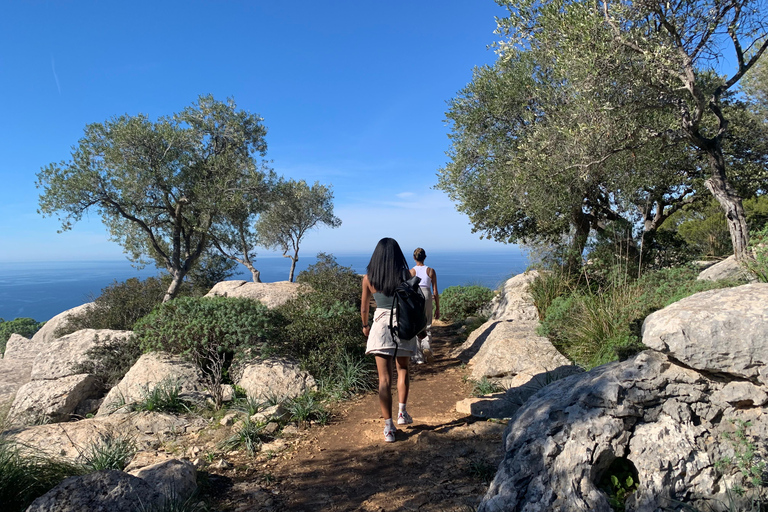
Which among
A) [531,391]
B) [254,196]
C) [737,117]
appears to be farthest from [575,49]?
[254,196]

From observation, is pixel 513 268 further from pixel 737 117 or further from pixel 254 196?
pixel 254 196

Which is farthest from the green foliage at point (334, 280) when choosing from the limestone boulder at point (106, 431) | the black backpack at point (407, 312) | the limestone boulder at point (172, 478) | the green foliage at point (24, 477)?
the green foliage at point (24, 477)

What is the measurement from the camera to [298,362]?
739 centimetres

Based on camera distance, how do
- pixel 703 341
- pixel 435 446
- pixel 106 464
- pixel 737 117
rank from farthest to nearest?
pixel 737 117
pixel 435 446
pixel 106 464
pixel 703 341

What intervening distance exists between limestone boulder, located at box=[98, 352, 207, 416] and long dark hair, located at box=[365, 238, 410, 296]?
360 centimetres

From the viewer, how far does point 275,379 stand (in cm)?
693

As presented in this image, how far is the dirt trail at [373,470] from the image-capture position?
3.70 meters

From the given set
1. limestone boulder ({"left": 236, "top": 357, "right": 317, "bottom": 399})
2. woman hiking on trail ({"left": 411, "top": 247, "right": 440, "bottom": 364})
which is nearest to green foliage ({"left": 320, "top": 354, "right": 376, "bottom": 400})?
limestone boulder ({"left": 236, "top": 357, "right": 317, "bottom": 399})

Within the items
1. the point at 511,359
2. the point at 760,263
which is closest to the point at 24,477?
the point at 511,359

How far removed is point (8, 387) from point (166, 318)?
534 centimetres

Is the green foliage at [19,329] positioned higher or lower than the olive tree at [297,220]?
lower

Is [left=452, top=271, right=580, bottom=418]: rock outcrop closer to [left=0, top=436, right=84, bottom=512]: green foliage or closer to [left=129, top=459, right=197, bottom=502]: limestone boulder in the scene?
[left=129, top=459, right=197, bottom=502]: limestone boulder

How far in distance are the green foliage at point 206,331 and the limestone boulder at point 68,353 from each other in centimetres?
171

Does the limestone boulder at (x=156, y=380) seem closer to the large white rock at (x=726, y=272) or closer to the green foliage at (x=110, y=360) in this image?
the green foliage at (x=110, y=360)
